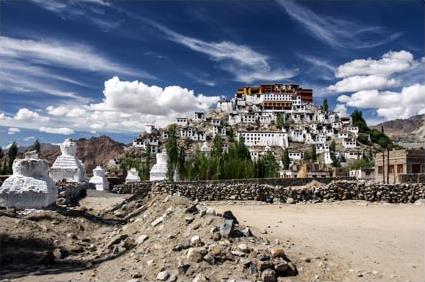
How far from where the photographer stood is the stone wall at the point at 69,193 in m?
24.0

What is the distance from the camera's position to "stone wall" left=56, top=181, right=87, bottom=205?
2403cm

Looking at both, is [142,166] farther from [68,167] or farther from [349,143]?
[349,143]

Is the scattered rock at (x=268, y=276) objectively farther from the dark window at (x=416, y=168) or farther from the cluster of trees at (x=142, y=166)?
the cluster of trees at (x=142, y=166)

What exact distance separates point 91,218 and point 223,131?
16544cm

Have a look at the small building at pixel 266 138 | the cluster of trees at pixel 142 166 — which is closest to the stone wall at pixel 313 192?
the cluster of trees at pixel 142 166

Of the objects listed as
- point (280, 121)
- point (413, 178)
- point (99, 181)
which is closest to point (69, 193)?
point (99, 181)

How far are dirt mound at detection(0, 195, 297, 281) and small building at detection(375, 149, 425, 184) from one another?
3480 cm

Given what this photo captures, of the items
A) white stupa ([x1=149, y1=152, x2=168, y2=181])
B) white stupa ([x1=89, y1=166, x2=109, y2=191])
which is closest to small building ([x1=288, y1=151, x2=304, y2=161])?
white stupa ([x1=149, y1=152, x2=168, y2=181])

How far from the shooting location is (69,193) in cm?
2622

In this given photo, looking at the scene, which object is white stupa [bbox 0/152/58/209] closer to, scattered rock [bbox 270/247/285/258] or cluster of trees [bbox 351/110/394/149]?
scattered rock [bbox 270/247/285/258]

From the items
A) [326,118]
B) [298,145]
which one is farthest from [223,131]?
[326,118]

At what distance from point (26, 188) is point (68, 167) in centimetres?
1828

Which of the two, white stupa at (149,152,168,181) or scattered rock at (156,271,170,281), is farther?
white stupa at (149,152,168,181)

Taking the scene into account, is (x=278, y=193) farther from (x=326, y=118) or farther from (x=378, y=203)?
(x=326, y=118)
